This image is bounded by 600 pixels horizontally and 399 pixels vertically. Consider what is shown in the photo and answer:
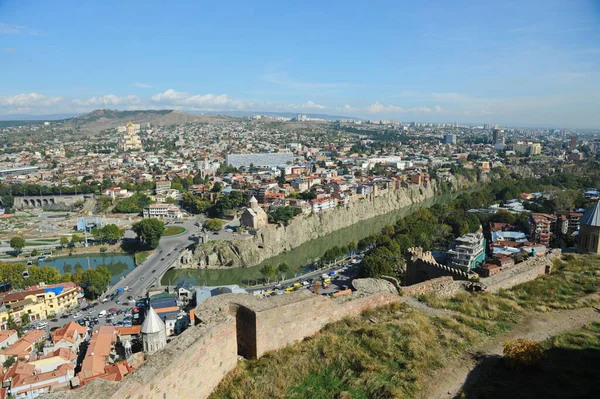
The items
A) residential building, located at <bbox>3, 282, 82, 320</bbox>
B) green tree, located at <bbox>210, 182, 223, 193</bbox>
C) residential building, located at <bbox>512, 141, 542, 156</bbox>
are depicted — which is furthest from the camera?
residential building, located at <bbox>512, 141, 542, 156</bbox>

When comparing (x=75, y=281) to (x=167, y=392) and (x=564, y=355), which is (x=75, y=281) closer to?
(x=167, y=392)

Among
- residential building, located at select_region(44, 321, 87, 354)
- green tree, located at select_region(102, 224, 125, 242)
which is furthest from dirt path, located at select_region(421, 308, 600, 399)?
green tree, located at select_region(102, 224, 125, 242)

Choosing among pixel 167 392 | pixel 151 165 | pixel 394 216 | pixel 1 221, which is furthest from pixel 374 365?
pixel 151 165

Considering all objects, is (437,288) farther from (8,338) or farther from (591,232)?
(8,338)

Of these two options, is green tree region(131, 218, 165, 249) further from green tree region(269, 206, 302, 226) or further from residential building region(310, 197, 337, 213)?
residential building region(310, 197, 337, 213)

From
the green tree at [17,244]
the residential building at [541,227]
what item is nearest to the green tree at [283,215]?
the residential building at [541,227]

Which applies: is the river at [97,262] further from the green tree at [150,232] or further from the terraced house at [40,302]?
the terraced house at [40,302]
